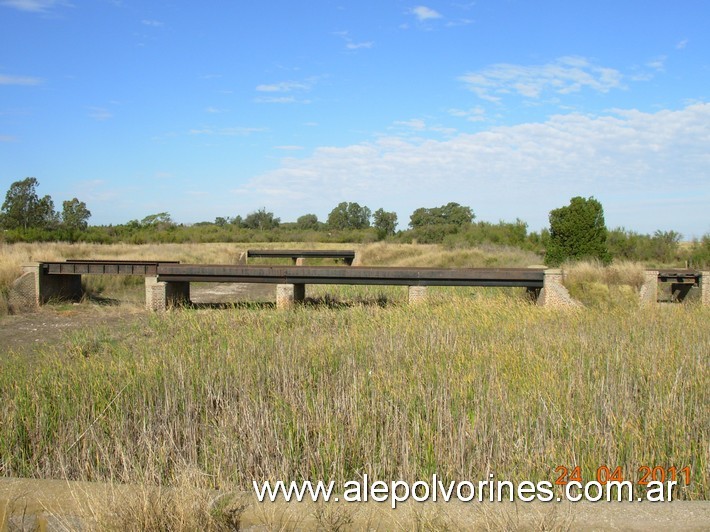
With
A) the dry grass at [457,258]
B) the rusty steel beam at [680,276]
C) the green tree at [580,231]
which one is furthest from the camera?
the dry grass at [457,258]

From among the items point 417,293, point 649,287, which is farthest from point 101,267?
point 649,287

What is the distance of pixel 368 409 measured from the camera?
5.38m

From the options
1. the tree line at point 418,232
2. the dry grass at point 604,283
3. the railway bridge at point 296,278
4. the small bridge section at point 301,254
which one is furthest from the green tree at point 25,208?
the dry grass at point 604,283

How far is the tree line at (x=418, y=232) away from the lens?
24.8 meters

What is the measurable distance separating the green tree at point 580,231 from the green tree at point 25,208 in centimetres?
4625

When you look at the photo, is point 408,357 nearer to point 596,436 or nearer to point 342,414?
point 342,414

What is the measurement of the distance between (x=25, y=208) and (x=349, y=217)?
53715 millimetres

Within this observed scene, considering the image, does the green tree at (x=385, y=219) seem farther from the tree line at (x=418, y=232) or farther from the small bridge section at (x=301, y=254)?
the small bridge section at (x=301, y=254)

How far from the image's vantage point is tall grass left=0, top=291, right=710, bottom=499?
4.50 metres

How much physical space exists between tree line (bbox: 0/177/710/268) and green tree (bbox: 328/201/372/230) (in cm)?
16

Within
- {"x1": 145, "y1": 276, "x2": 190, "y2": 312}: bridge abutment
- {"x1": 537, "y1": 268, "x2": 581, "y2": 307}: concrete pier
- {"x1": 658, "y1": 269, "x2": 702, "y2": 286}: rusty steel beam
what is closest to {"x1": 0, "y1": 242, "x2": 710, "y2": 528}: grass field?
{"x1": 537, "y1": 268, "x2": 581, "y2": 307}: concrete pier

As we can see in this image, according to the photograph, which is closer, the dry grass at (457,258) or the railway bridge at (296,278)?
the railway bridge at (296,278)
